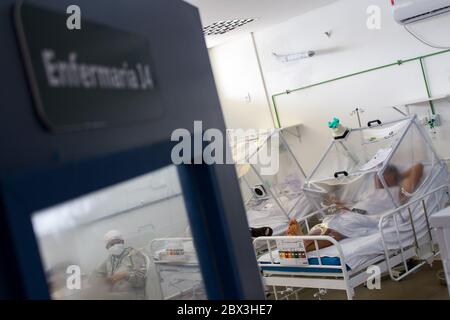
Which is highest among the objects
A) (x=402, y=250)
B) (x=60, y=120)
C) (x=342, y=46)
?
(x=342, y=46)

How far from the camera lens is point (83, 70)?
0.96 meters

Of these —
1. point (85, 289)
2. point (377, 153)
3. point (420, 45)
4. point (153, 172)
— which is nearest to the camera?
point (85, 289)

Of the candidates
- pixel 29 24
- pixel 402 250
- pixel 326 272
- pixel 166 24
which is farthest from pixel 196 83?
pixel 402 250

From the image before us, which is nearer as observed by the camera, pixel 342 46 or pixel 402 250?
pixel 402 250

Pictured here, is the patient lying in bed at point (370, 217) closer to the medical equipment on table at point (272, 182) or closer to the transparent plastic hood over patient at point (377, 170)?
the transparent plastic hood over patient at point (377, 170)

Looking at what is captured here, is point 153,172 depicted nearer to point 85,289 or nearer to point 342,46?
point 85,289

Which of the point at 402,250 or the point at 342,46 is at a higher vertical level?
the point at 342,46

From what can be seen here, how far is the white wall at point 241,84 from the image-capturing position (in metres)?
6.89

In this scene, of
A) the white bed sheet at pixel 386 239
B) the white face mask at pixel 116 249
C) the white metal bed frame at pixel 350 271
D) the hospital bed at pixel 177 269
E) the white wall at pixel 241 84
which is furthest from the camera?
the white wall at pixel 241 84

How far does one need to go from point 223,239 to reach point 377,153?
407cm

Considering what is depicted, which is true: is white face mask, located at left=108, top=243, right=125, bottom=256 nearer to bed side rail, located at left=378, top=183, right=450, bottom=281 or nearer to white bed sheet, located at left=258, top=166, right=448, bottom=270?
white bed sheet, located at left=258, top=166, right=448, bottom=270

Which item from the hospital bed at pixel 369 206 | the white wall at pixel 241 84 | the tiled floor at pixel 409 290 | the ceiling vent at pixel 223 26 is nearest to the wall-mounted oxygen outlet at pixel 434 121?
the hospital bed at pixel 369 206

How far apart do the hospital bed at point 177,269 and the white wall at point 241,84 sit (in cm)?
571

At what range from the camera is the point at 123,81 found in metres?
1.06
